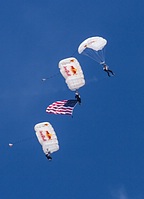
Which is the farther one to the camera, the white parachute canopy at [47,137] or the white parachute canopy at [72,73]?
the white parachute canopy at [47,137]

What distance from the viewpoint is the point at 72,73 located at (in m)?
97.3

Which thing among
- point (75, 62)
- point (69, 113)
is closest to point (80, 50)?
point (75, 62)

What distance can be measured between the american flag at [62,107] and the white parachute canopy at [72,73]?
5.59 meters

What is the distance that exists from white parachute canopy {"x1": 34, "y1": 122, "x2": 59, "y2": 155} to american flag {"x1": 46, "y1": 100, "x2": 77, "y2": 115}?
8.88ft

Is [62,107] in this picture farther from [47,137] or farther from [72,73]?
[72,73]

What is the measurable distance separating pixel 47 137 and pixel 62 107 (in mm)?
5554

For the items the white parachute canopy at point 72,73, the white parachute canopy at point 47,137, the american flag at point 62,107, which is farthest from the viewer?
the american flag at point 62,107

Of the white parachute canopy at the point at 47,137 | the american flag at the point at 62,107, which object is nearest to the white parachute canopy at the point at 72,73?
the american flag at the point at 62,107

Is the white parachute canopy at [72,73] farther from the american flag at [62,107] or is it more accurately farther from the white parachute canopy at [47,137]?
the white parachute canopy at [47,137]

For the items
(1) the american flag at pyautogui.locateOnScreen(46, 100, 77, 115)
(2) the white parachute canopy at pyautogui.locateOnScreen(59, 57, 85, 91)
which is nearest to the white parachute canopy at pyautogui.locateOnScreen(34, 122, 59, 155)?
(1) the american flag at pyautogui.locateOnScreen(46, 100, 77, 115)

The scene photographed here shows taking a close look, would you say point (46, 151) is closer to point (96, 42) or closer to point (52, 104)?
point (52, 104)

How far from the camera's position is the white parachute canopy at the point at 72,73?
9694 centimetres

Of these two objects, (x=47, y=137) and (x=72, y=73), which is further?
(x=47, y=137)

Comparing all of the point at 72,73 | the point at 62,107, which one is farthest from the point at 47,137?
the point at 72,73
